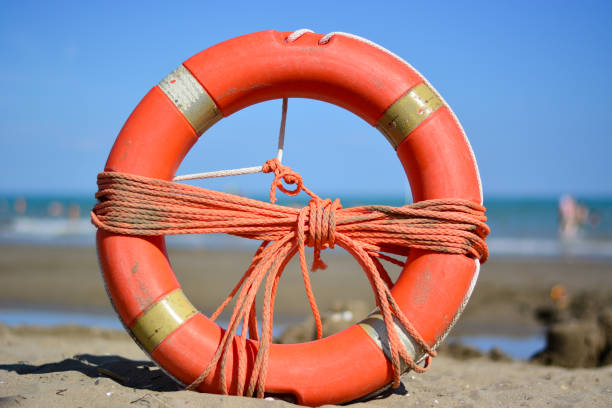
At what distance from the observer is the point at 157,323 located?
6.68 ft

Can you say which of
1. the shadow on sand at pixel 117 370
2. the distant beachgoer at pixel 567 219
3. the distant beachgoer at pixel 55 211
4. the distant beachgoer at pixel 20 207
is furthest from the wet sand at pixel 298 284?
the distant beachgoer at pixel 20 207

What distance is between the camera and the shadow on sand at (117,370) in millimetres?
A: 2299

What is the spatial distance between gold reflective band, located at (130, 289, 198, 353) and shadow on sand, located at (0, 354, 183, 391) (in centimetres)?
28

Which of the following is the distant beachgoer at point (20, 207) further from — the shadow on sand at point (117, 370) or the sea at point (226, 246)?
the shadow on sand at point (117, 370)

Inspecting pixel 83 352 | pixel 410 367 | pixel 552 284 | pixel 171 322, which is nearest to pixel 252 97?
pixel 171 322

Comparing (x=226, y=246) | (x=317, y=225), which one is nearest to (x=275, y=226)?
(x=317, y=225)

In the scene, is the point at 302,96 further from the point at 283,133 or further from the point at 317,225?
the point at 317,225

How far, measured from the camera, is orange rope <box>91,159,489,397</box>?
2.03 meters

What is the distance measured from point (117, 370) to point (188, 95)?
4.25 ft

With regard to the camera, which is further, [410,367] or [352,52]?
[352,52]

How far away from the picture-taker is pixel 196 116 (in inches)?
88.5

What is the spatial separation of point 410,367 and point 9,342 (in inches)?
105

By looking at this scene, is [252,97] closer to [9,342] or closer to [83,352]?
[83,352]

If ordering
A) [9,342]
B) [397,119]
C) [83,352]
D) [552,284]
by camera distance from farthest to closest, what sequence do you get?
[552,284]
[9,342]
[83,352]
[397,119]
